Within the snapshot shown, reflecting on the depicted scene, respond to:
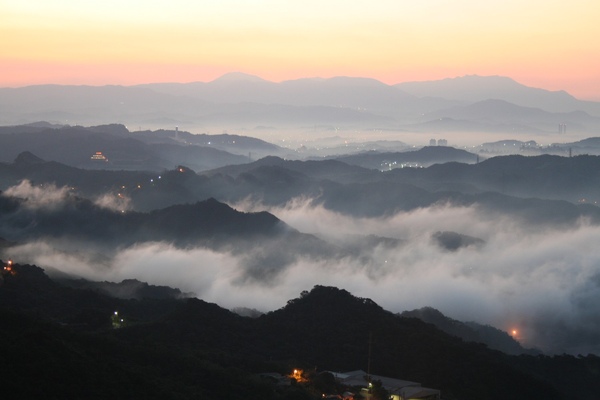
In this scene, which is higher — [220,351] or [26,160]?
[26,160]

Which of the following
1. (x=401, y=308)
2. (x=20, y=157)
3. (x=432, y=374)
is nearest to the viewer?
(x=432, y=374)

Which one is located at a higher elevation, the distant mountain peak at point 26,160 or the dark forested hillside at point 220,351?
the distant mountain peak at point 26,160

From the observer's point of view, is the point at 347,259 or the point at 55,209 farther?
the point at 55,209

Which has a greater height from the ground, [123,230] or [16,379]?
[123,230]

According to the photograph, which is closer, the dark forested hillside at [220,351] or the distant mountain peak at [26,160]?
the dark forested hillside at [220,351]

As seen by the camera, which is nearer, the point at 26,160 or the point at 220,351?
the point at 220,351

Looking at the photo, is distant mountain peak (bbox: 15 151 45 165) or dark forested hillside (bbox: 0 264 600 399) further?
distant mountain peak (bbox: 15 151 45 165)

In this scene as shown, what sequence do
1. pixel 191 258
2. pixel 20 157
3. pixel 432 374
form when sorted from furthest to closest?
pixel 20 157
pixel 191 258
pixel 432 374

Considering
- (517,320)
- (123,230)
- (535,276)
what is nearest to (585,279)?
(535,276)

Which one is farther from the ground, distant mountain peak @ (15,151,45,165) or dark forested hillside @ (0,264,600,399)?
distant mountain peak @ (15,151,45,165)

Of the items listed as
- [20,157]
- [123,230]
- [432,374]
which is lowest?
[432,374]

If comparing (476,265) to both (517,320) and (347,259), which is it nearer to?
(347,259)
